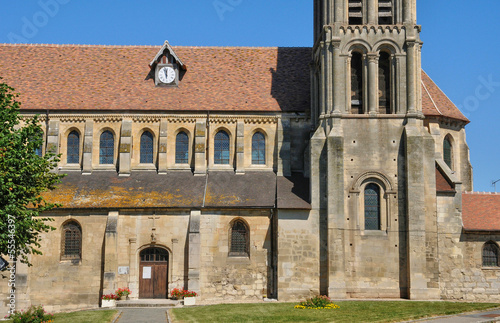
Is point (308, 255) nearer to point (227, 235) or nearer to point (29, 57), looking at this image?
point (227, 235)

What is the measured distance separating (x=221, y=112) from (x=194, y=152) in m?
3.15

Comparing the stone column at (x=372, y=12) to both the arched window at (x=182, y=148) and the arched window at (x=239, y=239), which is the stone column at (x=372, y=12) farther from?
the arched window at (x=239, y=239)

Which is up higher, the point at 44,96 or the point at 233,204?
the point at 44,96

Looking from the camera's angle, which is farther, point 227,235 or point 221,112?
point 221,112

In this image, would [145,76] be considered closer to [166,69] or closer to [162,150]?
[166,69]

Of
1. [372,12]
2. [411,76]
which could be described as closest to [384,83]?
[411,76]

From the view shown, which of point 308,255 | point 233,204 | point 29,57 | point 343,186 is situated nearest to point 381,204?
point 343,186

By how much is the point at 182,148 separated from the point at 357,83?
12014 millimetres

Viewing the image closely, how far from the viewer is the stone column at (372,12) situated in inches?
1596

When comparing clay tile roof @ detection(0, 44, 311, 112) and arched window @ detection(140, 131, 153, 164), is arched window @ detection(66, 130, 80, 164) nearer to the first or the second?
clay tile roof @ detection(0, 44, 311, 112)

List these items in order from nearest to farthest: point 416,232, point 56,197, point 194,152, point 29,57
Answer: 1. point 416,232
2. point 56,197
3. point 194,152
4. point 29,57

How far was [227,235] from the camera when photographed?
131 feet

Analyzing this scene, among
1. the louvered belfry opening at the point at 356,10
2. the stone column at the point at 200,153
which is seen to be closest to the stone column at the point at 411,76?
the louvered belfry opening at the point at 356,10

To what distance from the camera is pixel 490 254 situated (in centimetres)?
3909
